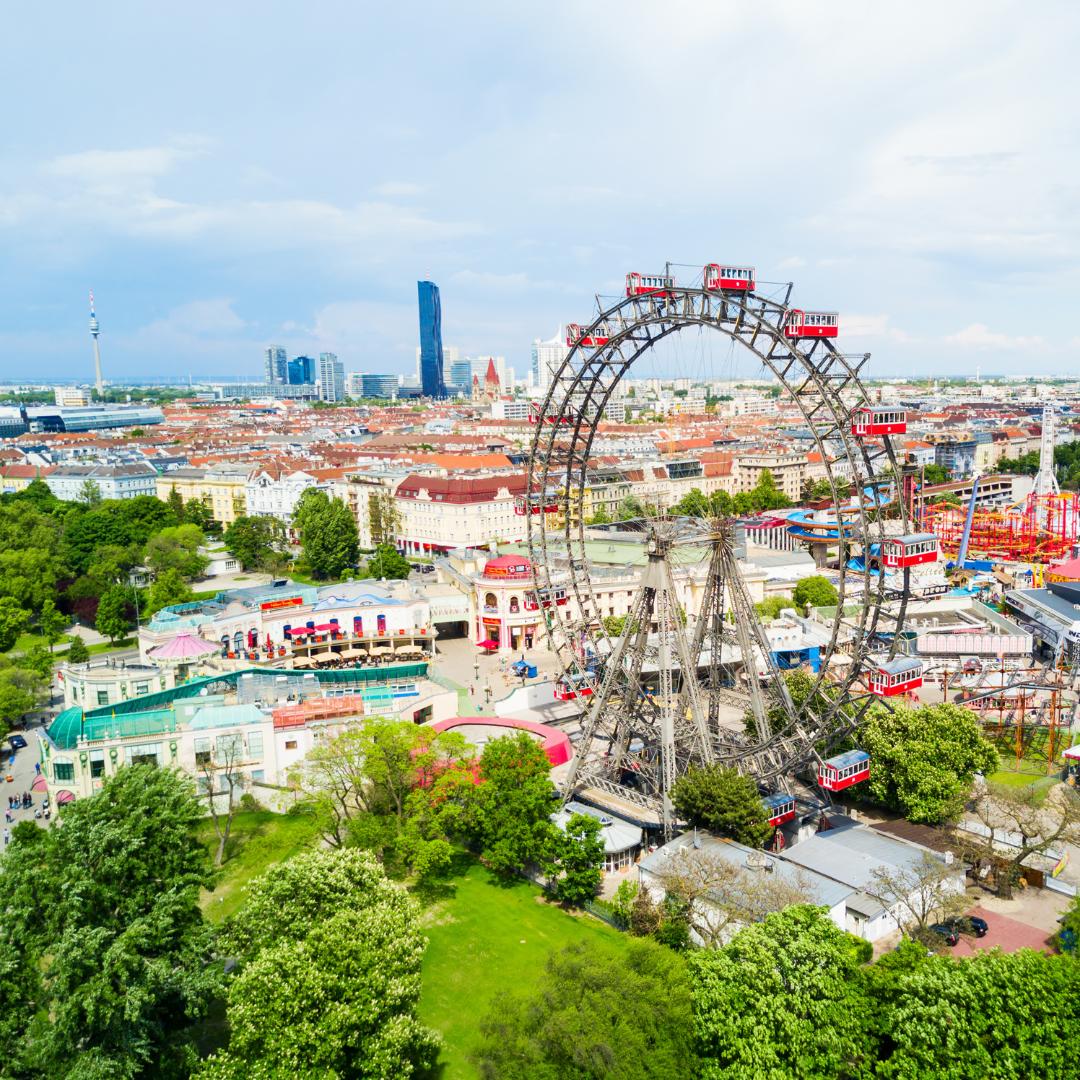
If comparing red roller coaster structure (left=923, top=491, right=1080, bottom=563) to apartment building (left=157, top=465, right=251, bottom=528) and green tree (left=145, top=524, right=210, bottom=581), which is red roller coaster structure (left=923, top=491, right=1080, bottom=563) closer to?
green tree (left=145, top=524, right=210, bottom=581)

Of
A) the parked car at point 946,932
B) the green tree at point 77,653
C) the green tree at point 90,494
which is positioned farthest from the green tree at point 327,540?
the parked car at point 946,932

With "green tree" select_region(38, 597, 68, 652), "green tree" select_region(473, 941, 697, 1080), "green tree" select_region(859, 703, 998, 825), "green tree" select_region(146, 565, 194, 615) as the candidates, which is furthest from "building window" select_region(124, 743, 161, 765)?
"green tree" select_region(38, 597, 68, 652)

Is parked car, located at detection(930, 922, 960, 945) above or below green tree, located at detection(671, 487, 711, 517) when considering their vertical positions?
below

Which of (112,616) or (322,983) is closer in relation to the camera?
(322,983)

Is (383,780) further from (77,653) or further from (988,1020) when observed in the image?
(77,653)

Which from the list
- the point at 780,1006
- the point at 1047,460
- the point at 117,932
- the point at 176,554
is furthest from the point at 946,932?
the point at 1047,460

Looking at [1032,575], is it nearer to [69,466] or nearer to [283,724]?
[283,724]
